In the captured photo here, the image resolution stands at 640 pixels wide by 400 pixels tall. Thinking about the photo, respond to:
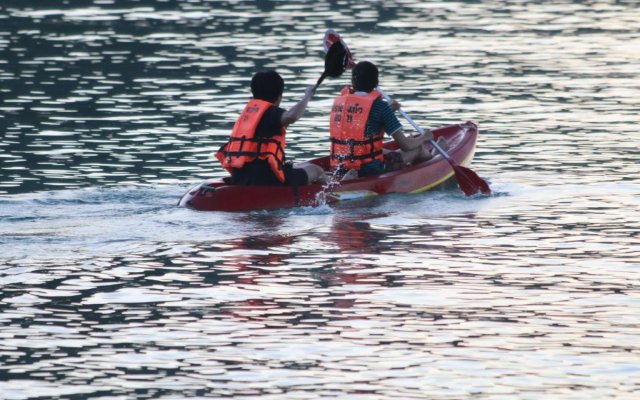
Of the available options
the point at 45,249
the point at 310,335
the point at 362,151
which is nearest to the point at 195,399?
the point at 310,335

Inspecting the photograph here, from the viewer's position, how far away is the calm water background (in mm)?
9453

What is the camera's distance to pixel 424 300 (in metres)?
11.1

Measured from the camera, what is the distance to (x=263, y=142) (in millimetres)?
14570

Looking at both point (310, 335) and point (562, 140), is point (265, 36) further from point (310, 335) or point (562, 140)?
point (310, 335)

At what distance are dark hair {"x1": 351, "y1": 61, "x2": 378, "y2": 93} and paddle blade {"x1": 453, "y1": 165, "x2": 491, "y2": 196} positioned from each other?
1.25 m

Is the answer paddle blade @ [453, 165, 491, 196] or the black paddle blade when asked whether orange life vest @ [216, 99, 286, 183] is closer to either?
the black paddle blade

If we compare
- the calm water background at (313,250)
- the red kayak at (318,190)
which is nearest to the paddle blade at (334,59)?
the red kayak at (318,190)

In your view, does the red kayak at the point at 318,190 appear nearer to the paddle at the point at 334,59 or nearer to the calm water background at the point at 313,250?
the calm water background at the point at 313,250

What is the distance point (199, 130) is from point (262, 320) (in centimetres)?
981

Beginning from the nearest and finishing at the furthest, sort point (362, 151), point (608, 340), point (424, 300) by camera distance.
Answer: point (608, 340) < point (424, 300) < point (362, 151)

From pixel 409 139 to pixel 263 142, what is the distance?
5.53ft

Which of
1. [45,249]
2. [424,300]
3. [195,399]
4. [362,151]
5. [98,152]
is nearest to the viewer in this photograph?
[195,399]

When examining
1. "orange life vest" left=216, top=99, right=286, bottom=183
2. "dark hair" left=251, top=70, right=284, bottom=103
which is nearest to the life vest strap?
"orange life vest" left=216, top=99, right=286, bottom=183

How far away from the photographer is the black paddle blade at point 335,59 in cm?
1566
